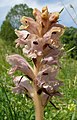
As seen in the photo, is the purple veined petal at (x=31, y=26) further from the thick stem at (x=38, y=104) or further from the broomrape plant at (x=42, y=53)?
the thick stem at (x=38, y=104)

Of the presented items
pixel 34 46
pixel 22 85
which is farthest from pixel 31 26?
pixel 22 85

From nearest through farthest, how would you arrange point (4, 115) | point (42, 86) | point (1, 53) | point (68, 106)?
point (42, 86), point (4, 115), point (68, 106), point (1, 53)

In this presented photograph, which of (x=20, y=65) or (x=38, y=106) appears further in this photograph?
(x=20, y=65)

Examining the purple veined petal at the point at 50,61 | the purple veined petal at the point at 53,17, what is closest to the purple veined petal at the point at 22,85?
the purple veined petal at the point at 50,61

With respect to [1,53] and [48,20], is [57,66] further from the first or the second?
[1,53]

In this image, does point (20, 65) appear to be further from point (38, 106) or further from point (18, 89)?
point (38, 106)

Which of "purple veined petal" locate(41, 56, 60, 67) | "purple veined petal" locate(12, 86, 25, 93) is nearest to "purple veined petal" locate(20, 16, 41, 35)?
"purple veined petal" locate(41, 56, 60, 67)

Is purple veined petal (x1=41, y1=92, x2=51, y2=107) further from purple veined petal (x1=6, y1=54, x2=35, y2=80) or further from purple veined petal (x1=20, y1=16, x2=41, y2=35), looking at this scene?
purple veined petal (x1=20, y1=16, x2=41, y2=35)

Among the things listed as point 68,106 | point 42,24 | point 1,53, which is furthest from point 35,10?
point 1,53
